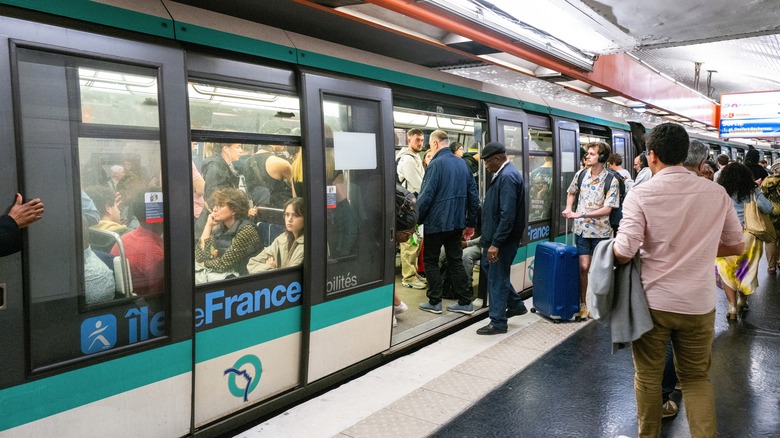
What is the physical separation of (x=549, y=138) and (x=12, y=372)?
6.03m

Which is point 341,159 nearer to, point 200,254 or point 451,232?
point 200,254

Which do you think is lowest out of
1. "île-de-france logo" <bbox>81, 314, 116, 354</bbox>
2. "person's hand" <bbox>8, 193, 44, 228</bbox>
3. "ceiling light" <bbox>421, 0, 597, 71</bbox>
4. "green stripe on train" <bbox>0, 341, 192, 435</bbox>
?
"green stripe on train" <bbox>0, 341, 192, 435</bbox>

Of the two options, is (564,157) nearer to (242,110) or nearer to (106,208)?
(242,110)

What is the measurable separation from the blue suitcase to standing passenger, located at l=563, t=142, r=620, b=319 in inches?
4.4

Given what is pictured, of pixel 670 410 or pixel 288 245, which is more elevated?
pixel 288 245

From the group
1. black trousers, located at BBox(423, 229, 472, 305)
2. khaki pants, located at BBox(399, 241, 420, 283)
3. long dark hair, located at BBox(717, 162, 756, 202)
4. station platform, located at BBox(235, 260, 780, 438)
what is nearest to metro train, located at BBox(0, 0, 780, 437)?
station platform, located at BBox(235, 260, 780, 438)

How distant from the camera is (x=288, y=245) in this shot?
11.7 feet

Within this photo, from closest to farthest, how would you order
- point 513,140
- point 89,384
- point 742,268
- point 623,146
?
1. point 89,384
2. point 742,268
3. point 513,140
4. point 623,146

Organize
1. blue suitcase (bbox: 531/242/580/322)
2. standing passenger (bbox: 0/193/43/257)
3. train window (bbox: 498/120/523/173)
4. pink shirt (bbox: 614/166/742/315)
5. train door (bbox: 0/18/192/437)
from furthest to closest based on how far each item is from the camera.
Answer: train window (bbox: 498/120/523/173)
blue suitcase (bbox: 531/242/580/322)
pink shirt (bbox: 614/166/742/315)
train door (bbox: 0/18/192/437)
standing passenger (bbox: 0/193/43/257)

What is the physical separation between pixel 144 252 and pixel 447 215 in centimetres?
332

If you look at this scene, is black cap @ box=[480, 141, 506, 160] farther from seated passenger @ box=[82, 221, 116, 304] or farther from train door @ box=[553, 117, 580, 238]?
seated passenger @ box=[82, 221, 116, 304]

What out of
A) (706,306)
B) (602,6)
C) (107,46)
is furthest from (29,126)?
(602,6)

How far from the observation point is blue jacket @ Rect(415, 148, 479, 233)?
5523 mm

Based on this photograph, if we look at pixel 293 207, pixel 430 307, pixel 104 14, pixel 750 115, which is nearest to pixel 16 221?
pixel 104 14
